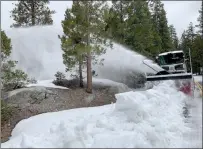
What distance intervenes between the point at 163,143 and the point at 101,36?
11.1 m

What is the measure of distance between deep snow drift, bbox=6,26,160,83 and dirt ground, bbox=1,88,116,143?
3834 mm

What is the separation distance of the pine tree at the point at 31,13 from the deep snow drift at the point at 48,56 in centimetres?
156

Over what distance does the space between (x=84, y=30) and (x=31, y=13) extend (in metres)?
11.1

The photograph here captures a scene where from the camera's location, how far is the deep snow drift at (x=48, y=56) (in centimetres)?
2091

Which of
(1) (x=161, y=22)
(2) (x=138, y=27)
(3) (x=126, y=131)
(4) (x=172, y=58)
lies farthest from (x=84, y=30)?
(1) (x=161, y=22)

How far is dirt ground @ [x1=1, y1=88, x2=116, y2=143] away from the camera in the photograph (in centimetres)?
1209

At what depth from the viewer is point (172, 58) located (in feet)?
75.4

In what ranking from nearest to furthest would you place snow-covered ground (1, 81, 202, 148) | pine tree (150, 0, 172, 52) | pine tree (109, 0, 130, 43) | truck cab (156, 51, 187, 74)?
snow-covered ground (1, 81, 202, 148), pine tree (109, 0, 130, 43), truck cab (156, 51, 187, 74), pine tree (150, 0, 172, 52)

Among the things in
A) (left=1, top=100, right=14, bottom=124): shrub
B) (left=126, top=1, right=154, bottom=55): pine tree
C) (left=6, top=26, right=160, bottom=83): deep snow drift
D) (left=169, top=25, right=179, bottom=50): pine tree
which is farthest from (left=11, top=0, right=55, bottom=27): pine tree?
(left=169, top=25, right=179, bottom=50): pine tree

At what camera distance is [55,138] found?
616 centimetres

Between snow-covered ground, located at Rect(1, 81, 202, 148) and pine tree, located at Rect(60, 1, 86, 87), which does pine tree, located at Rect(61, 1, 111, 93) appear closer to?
pine tree, located at Rect(60, 1, 86, 87)

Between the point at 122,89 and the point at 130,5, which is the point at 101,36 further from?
the point at 130,5

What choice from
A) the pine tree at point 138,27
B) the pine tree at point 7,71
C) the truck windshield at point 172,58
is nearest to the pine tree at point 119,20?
the pine tree at point 138,27

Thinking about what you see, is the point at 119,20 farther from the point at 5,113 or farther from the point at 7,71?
the point at 5,113
